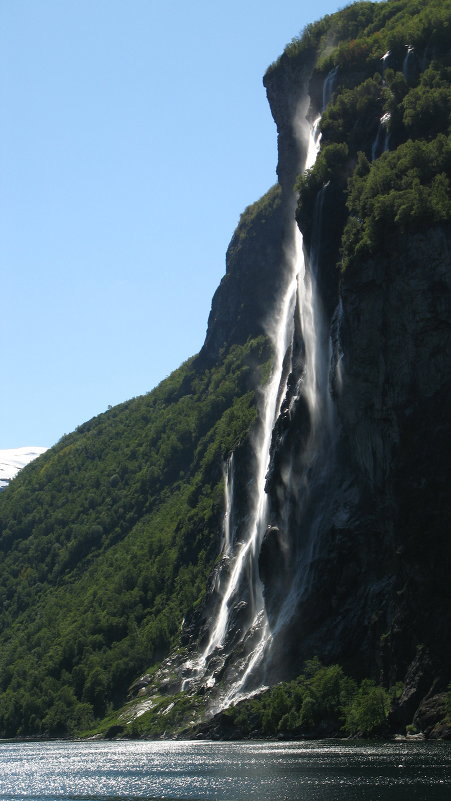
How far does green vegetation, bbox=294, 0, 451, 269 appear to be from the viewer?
87625mm

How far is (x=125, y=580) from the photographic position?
164000mm

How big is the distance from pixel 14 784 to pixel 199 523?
3503 inches

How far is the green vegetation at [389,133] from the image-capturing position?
87.6m

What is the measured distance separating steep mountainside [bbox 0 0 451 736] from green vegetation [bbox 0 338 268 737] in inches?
20.8

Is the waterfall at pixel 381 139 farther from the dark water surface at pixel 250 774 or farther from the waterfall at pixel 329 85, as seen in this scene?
the dark water surface at pixel 250 774

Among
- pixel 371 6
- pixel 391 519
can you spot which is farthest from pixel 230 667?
pixel 371 6

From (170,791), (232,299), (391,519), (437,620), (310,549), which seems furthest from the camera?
(232,299)

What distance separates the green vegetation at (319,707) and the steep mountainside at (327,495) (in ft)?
0.62

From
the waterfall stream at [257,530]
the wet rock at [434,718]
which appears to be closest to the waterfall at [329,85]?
the waterfall stream at [257,530]

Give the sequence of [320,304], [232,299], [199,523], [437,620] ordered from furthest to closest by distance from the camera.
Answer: [232,299], [199,523], [320,304], [437,620]

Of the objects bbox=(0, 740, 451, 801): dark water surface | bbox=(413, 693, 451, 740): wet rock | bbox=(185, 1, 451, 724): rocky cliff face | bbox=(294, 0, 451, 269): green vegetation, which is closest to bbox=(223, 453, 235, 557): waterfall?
bbox=(185, 1, 451, 724): rocky cliff face

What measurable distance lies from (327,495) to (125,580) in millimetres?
76273

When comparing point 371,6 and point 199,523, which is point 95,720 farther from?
point 371,6

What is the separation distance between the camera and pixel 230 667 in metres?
103
